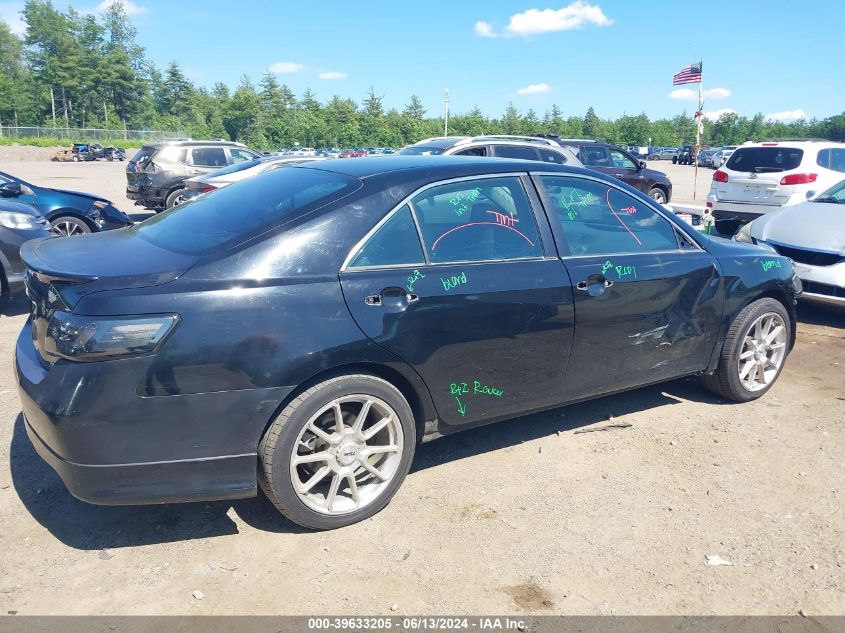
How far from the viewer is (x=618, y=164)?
16.1 meters

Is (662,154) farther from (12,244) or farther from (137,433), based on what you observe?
(137,433)

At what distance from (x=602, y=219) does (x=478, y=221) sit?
2.96 ft

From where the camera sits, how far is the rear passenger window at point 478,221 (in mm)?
3370

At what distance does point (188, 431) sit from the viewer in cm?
272

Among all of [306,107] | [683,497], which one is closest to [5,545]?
[683,497]

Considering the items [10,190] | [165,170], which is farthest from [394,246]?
[165,170]

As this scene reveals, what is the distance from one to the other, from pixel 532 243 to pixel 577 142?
42.1 feet

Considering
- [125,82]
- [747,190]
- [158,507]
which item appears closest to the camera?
[158,507]

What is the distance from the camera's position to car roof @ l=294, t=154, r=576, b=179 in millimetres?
3496

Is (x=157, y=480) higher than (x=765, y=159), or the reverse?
(x=765, y=159)

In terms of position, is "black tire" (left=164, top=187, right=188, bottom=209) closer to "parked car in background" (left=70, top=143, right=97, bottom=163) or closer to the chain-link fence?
"parked car in background" (left=70, top=143, right=97, bottom=163)

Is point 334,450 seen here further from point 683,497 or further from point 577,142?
point 577,142

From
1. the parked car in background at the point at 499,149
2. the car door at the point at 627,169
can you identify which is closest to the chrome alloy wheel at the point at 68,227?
the parked car in background at the point at 499,149

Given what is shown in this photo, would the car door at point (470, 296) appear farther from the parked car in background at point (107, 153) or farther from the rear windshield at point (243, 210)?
the parked car in background at point (107, 153)
